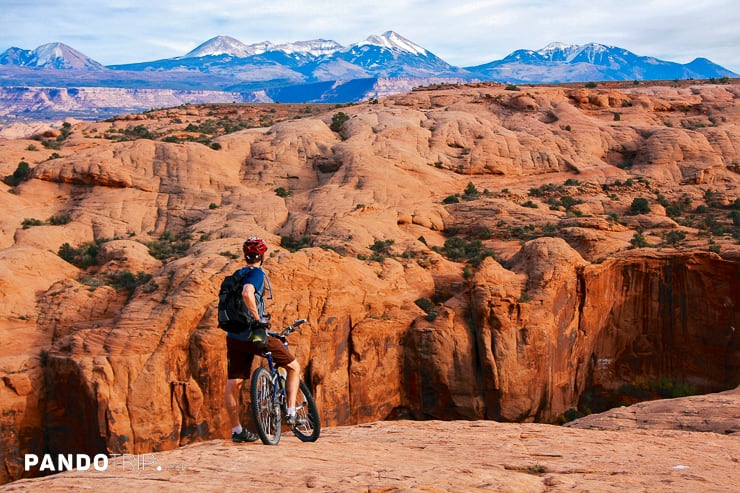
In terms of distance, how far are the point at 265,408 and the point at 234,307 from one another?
1398 mm

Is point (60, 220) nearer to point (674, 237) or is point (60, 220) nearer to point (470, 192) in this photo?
point (470, 192)

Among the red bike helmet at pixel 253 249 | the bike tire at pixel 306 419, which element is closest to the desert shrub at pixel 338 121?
the red bike helmet at pixel 253 249

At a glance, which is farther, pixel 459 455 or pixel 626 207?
pixel 626 207

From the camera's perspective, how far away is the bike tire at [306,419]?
376 inches

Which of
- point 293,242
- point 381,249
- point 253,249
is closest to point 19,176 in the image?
point 293,242

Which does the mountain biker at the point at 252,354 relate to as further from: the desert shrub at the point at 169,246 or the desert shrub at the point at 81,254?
the desert shrub at the point at 81,254

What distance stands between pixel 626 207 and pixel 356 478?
94.3 ft

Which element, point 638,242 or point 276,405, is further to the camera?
point 638,242

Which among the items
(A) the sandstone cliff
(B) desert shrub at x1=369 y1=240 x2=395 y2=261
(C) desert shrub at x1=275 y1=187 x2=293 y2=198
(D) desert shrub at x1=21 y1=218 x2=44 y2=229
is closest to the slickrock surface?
(A) the sandstone cliff

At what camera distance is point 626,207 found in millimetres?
33188

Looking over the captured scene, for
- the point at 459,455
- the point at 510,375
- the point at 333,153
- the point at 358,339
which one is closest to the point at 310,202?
the point at 333,153

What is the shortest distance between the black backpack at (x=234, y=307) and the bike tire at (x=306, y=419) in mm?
1215

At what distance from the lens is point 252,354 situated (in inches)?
368

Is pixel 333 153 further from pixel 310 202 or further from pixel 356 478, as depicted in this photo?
pixel 356 478
